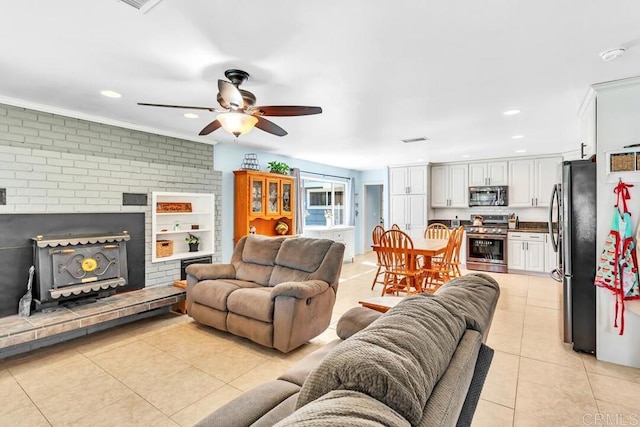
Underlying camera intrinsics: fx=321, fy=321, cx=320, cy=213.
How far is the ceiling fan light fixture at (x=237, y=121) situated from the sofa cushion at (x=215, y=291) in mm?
1645

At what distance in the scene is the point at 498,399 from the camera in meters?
2.24

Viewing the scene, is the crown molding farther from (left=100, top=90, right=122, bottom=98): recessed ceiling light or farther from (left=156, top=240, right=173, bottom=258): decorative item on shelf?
(left=156, top=240, right=173, bottom=258): decorative item on shelf

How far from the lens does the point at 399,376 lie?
695mm

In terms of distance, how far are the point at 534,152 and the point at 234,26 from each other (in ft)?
19.4

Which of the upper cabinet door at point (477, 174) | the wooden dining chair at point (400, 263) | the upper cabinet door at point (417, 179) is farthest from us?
the upper cabinet door at point (417, 179)

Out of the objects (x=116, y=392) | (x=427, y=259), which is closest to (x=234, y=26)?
(x=116, y=392)

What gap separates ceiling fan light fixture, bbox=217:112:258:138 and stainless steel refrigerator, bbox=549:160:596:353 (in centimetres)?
288

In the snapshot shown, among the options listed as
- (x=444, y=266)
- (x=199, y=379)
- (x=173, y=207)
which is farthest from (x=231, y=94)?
(x=444, y=266)

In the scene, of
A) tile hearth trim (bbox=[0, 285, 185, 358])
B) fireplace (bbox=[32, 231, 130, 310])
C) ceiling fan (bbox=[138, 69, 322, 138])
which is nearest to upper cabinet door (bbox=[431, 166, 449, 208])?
ceiling fan (bbox=[138, 69, 322, 138])

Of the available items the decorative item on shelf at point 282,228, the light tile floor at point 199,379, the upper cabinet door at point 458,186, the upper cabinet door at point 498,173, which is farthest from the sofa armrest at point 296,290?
the upper cabinet door at point 498,173

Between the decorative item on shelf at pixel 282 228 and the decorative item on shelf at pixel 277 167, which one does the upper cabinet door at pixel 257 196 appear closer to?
the decorative item on shelf at pixel 277 167

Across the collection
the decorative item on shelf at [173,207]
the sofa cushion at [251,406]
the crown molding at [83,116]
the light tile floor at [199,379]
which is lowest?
the light tile floor at [199,379]

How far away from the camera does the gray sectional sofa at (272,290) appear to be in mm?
2814

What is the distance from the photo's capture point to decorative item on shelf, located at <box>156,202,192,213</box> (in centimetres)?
433
